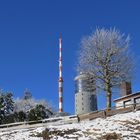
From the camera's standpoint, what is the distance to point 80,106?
118875mm

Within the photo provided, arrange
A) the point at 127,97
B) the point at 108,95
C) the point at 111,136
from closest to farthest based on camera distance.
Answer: the point at 111,136
the point at 108,95
the point at 127,97

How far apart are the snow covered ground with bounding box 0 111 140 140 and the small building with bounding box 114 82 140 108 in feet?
64.8

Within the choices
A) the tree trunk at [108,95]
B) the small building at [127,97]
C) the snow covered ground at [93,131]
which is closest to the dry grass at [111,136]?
the snow covered ground at [93,131]

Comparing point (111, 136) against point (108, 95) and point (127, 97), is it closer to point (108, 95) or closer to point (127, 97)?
point (108, 95)

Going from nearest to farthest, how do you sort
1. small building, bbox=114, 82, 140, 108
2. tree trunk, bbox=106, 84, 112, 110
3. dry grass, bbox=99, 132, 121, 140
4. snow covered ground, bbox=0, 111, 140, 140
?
dry grass, bbox=99, 132, 121, 140 → snow covered ground, bbox=0, 111, 140, 140 → tree trunk, bbox=106, 84, 112, 110 → small building, bbox=114, 82, 140, 108

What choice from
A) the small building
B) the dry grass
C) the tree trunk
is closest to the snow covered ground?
the dry grass

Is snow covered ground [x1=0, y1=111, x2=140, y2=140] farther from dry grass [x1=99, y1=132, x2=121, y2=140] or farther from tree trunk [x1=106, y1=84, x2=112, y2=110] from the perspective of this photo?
tree trunk [x1=106, y1=84, x2=112, y2=110]

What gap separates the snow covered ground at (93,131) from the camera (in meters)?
35.3

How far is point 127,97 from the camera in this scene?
62.4 m

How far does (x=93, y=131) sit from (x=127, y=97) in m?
26.2

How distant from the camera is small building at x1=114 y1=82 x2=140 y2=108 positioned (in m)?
60.4

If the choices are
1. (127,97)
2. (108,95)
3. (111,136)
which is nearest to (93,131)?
(111,136)

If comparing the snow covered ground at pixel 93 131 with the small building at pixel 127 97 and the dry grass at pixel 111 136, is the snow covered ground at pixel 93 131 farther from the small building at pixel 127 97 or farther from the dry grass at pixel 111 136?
the small building at pixel 127 97

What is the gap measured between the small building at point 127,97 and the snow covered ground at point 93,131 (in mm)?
19738
